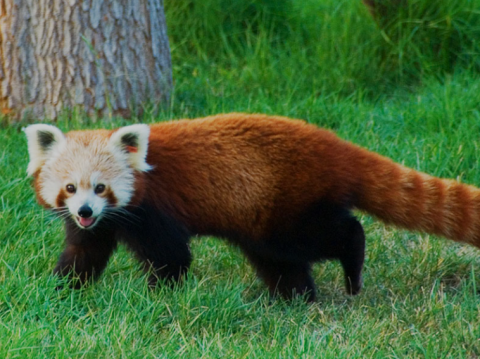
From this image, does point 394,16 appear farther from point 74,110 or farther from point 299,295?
point 299,295

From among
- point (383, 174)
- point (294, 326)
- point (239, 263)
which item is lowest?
point (239, 263)

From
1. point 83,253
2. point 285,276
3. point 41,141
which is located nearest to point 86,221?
point 83,253

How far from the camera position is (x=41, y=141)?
10.7ft

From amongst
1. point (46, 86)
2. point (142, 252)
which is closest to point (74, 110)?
point (46, 86)

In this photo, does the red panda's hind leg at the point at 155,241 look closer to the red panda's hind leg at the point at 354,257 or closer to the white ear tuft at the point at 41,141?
the white ear tuft at the point at 41,141

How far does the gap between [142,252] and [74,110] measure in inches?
75.9

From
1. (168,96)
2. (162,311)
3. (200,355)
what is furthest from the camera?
(168,96)

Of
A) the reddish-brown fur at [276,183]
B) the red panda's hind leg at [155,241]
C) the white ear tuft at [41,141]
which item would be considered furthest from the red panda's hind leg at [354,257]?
the white ear tuft at [41,141]

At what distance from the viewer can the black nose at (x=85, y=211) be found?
3.05m

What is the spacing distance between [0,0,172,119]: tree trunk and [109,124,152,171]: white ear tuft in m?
1.77

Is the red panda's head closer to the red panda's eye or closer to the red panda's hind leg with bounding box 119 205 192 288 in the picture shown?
the red panda's eye

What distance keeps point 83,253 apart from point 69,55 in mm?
1955

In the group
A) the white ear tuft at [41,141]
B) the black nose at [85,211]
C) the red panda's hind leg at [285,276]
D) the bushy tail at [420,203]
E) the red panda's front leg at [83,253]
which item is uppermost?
the white ear tuft at [41,141]

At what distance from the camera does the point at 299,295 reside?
3578 millimetres
